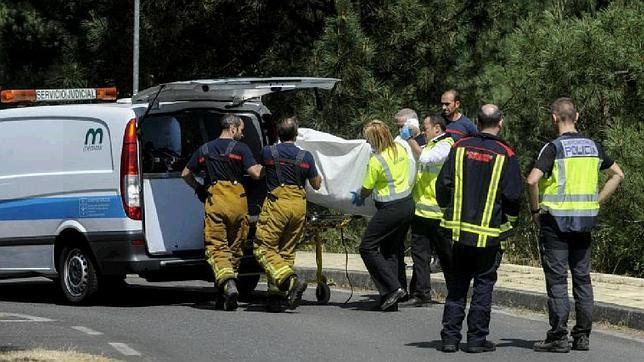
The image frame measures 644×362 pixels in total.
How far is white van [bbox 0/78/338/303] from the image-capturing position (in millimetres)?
12875

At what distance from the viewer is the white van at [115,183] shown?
12.9m

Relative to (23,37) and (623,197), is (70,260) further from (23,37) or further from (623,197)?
(23,37)

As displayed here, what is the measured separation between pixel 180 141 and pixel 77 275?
158 centimetres

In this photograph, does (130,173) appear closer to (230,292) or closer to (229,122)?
(229,122)

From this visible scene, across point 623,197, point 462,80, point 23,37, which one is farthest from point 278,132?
point 23,37

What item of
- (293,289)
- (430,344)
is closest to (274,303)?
(293,289)

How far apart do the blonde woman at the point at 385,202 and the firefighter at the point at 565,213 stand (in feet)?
7.78

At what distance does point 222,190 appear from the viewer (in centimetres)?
1284

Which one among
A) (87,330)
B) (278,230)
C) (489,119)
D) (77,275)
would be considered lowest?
(87,330)

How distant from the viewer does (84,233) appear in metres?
13.1

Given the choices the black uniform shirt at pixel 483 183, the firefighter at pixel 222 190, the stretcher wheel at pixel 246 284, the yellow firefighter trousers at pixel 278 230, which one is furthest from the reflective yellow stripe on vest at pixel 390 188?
the black uniform shirt at pixel 483 183

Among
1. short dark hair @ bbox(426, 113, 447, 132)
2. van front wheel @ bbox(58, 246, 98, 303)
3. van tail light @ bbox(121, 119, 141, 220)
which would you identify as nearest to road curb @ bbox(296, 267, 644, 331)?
short dark hair @ bbox(426, 113, 447, 132)

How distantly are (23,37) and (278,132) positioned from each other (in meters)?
24.4

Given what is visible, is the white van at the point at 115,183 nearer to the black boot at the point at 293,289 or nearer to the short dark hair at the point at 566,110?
the black boot at the point at 293,289
